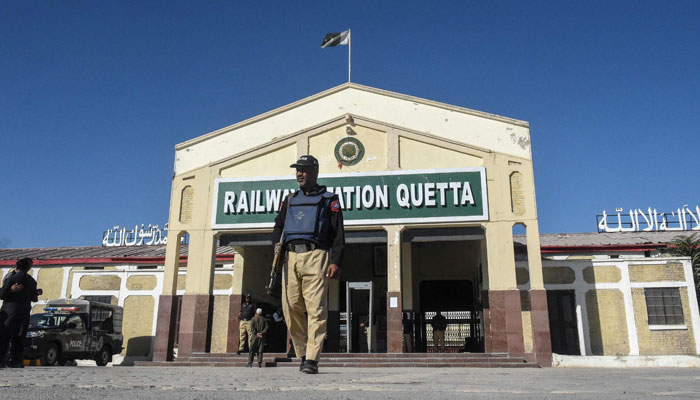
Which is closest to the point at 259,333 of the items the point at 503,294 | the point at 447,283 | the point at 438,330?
the point at 503,294

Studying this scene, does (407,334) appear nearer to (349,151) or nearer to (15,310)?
(349,151)

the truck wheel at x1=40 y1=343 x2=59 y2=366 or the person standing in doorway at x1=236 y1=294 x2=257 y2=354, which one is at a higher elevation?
the person standing in doorway at x1=236 y1=294 x2=257 y2=354

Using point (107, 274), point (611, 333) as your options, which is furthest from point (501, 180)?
point (107, 274)

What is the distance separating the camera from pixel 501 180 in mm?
15453

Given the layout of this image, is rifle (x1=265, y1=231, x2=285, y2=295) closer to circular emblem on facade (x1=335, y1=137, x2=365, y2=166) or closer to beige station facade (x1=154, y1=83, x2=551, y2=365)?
beige station facade (x1=154, y1=83, x2=551, y2=365)

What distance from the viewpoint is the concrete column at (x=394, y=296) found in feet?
47.9

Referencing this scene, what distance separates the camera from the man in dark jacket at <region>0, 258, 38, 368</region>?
8227 millimetres

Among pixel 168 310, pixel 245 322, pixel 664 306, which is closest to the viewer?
pixel 245 322

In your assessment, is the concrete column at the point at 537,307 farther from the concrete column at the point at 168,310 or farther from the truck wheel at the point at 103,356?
the truck wheel at the point at 103,356

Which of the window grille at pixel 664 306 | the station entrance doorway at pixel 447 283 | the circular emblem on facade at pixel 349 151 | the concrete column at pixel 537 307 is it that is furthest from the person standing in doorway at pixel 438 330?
the window grille at pixel 664 306

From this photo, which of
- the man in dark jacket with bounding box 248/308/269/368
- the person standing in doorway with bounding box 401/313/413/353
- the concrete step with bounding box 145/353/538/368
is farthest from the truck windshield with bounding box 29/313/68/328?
the person standing in doorway with bounding box 401/313/413/353

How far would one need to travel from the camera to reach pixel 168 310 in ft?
51.8

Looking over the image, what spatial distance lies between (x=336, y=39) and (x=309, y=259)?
48.2ft

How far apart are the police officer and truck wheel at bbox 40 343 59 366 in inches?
487
